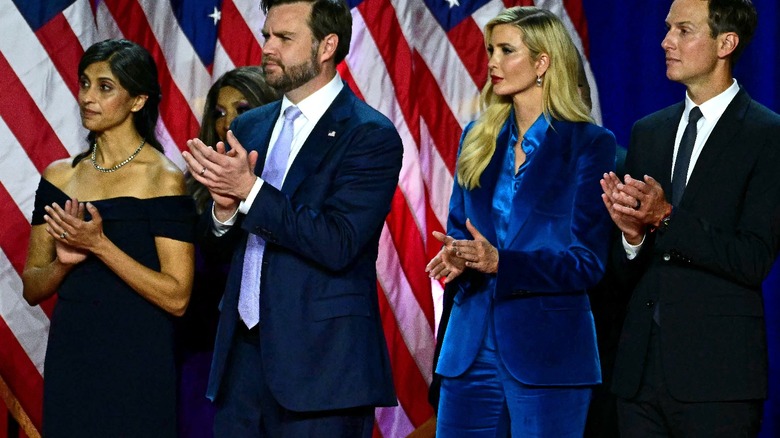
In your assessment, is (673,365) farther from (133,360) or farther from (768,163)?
(133,360)

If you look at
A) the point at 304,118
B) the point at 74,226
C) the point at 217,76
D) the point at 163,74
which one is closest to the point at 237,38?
Answer: the point at 217,76

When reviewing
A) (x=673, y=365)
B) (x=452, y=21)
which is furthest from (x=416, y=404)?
(x=673, y=365)

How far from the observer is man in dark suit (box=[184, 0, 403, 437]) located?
290 centimetres

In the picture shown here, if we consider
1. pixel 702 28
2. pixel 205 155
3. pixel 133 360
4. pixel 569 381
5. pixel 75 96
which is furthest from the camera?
pixel 75 96

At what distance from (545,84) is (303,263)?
90 cm

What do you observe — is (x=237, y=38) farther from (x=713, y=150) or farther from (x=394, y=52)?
(x=713, y=150)

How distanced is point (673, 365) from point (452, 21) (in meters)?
2.38

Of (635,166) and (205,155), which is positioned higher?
(205,155)

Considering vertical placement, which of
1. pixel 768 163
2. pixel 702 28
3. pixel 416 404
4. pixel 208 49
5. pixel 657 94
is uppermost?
pixel 208 49

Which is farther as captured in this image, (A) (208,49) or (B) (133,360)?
(A) (208,49)

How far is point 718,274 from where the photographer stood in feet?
10.0

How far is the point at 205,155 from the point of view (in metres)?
2.85

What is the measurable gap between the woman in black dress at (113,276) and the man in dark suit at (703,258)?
1.41 meters

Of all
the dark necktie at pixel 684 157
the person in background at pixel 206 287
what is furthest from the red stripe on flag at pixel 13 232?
the dark necktie at pixel 684 157
